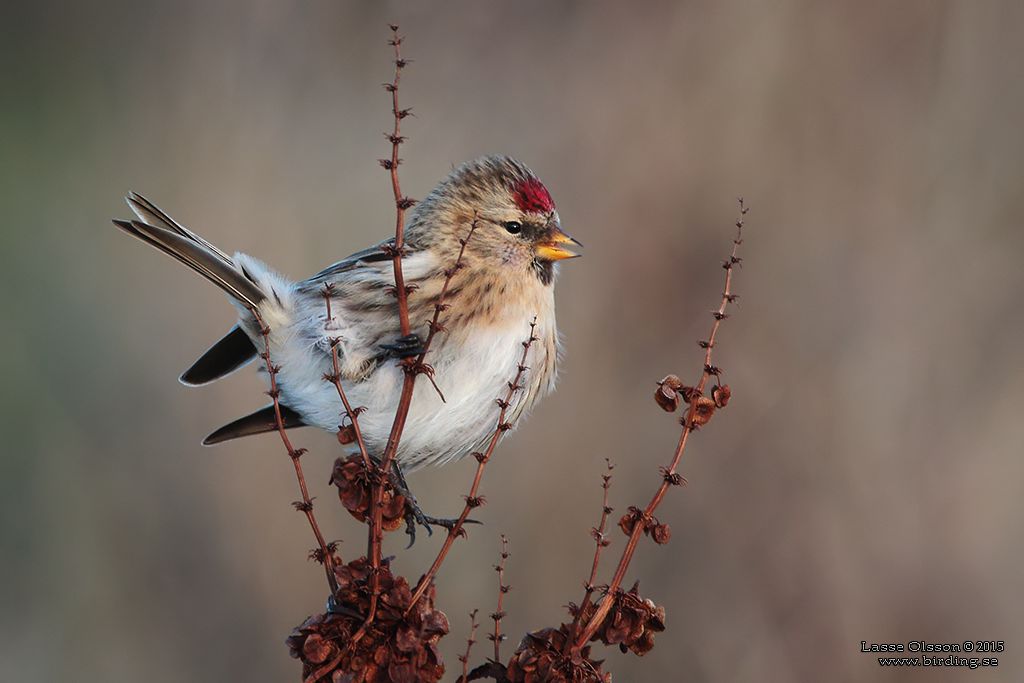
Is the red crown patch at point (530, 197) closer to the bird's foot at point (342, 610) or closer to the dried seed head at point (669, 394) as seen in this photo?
the dried seed head at point (669, 394)

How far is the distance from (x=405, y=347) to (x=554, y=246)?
61 centimetres

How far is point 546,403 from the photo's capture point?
12.7 ft

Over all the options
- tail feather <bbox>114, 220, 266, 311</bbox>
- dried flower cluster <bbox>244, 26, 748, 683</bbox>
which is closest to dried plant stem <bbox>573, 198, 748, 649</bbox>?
dried flower cluster <bbox>244, 26, 748, 683</bbox>

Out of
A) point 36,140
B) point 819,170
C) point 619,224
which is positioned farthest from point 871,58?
point 36,140

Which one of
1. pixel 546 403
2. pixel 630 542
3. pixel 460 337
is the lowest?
pixel 630 542

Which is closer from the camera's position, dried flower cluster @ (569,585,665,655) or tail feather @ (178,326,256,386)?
dried flower cluster @ (569,585,665,655)

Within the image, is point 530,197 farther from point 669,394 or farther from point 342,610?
point 342,610

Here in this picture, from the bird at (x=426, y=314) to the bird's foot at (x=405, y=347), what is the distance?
18 millimetres

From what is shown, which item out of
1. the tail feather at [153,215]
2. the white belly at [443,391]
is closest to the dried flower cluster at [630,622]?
the white belly at [443,391]

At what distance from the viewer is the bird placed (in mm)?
2428

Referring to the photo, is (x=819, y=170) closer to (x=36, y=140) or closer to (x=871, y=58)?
(x=871, y=58)

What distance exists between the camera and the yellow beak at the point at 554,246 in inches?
101

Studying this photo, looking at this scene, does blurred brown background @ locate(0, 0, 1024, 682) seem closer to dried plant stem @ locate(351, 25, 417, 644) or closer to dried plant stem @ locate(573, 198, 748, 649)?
dried plant stem @ locate(573, 198, 748, 649)

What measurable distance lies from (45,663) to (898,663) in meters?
2.86
